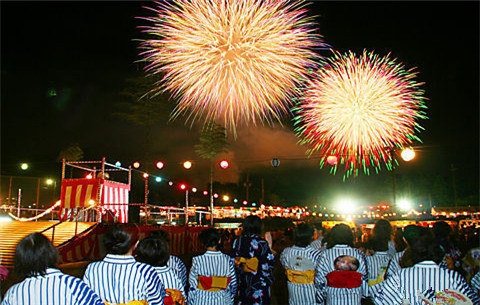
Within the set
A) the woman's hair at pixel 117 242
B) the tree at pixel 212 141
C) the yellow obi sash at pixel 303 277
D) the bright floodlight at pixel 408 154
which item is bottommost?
the yellow obi sash at pixel 303 277

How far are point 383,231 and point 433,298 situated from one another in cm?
236

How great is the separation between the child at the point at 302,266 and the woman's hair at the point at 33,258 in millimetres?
3176

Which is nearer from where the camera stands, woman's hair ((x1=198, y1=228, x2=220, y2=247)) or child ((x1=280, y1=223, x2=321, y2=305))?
woman's hair ((x1=198, y1=228, x2=220, y2=247))

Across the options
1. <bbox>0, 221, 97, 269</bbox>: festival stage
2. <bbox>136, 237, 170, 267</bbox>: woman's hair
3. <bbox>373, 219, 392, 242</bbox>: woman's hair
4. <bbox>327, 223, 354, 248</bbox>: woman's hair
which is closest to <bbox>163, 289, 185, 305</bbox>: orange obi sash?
<bbox>136, 237, 170, 267</bbox>: woman's hair

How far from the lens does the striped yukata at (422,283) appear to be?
118 inches

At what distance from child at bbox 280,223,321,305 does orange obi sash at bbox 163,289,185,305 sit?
173 centimetres

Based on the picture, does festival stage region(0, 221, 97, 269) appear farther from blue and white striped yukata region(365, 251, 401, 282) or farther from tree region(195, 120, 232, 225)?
tree region(195, 120, 232, 225)

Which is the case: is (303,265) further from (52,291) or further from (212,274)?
(52,291)

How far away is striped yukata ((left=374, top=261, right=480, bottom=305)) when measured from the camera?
300 cm

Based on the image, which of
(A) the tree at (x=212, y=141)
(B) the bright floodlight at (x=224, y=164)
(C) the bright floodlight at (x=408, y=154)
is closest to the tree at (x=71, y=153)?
(A) the tree at (x=212, y=141)

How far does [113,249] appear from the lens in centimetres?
311

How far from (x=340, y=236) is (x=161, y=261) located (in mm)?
2201

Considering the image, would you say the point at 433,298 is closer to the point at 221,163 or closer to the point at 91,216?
the point at 91,216

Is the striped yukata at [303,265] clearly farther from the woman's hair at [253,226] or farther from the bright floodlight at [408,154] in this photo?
the bright floodlight at [408,154]
